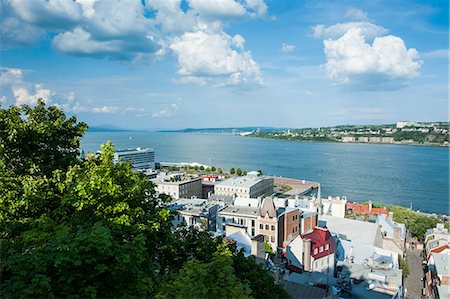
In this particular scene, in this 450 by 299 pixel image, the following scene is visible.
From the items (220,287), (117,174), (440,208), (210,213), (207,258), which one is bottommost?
(440,208)

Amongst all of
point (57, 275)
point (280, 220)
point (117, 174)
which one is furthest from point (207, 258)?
point (280, 220)

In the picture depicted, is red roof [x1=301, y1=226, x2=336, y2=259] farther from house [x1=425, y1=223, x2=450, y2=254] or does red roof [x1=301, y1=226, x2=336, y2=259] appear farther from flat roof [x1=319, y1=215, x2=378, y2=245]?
house [x1=425, y1=223, x2=450, y2=254]

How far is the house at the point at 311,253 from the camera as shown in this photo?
19922mm

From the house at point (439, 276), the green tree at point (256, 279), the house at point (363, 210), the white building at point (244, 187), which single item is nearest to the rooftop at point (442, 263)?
the house at point (439, 276)

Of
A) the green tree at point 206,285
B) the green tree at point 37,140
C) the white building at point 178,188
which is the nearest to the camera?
the green tree at point 206,285

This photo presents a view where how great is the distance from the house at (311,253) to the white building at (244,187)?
31.2m

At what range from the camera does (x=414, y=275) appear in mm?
26594

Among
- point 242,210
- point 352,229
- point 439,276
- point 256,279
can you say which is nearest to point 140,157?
point 242,210

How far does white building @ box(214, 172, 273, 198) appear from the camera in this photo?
5334 centimetres

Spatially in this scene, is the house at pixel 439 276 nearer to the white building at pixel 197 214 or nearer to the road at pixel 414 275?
the road at pixel 414 275

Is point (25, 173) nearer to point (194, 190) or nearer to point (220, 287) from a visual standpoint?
point (220, 287)

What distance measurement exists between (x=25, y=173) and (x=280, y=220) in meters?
21.3

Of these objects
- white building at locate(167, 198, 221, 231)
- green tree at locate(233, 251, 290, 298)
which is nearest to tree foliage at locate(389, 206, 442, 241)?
white building at locate(167, 198, 221, 231)

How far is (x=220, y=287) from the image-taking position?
5672 millimetres
